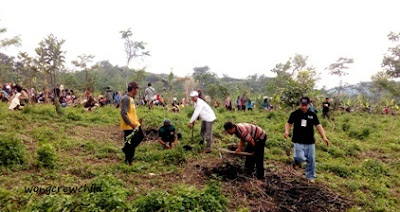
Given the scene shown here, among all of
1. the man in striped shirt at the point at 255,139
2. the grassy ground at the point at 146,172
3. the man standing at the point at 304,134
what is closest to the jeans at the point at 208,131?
the grassy ground at the point at 146,172

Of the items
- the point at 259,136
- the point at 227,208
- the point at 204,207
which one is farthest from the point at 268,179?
the point at 204,207

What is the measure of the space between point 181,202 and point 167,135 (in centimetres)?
383

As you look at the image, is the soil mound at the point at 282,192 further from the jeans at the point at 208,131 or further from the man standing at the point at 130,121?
the man standing at the point at 130,121

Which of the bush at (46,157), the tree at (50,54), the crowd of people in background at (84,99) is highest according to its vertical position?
the tree at (50,54)

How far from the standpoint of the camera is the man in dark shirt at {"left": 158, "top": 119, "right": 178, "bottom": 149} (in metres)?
7.68

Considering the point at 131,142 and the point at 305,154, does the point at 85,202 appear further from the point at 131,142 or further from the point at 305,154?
the point at 305,154

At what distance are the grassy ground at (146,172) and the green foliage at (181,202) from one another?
0.04ft

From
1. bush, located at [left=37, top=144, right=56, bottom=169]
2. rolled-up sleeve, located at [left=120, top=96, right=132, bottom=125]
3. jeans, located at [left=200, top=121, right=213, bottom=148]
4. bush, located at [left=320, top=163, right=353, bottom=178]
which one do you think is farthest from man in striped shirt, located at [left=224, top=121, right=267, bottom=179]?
bush, located at [left=37, top=144, right=56, bottom=169]

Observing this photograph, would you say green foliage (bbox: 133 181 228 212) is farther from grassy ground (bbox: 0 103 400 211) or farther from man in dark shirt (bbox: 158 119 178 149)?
man in dark shirt (bbox: 158 119 178 149)

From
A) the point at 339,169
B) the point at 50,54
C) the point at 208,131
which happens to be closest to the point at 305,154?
the point at 339,169

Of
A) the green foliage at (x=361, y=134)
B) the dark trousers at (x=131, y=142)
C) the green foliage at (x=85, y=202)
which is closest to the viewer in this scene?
the green foliage at (x=85, y=202)

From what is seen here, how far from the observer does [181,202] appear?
4.02 metres

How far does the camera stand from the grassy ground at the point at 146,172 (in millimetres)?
4102

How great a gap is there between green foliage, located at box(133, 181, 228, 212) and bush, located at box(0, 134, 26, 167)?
9.47 feet
